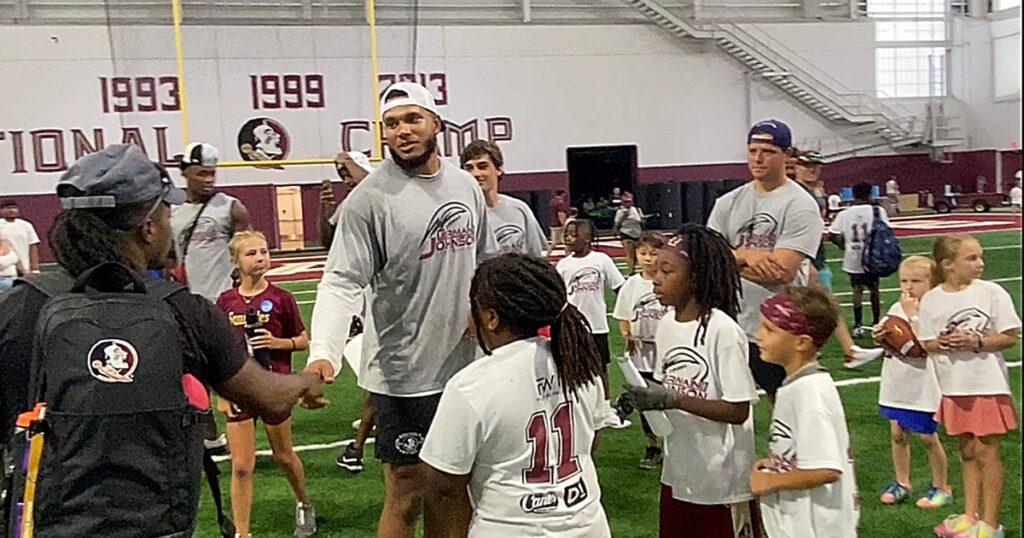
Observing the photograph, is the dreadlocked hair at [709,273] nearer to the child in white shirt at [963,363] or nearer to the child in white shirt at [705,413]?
the child in white shirt at [705,413]

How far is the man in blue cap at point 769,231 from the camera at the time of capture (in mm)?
4598

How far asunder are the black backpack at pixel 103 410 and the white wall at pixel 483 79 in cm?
1548

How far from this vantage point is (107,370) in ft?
7.11

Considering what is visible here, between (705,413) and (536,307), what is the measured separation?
956mm

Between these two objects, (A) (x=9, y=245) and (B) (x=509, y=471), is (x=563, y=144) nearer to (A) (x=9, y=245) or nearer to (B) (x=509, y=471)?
(A) (x=9, y=245)

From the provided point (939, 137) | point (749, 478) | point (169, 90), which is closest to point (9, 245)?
point (749, 478)

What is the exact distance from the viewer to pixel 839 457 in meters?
3.13

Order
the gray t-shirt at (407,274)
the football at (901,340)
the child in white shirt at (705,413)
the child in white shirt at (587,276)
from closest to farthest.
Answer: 1. the child in white shirt at (705,413)
2. the gray t-shirt at (407,274)
3. the football at (901,340)
4. the child in white shirt at (587,276)

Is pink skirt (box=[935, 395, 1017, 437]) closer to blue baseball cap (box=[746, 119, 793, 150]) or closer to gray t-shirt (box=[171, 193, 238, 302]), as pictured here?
blue baseball cap (box=[746, 119, 793, 150])

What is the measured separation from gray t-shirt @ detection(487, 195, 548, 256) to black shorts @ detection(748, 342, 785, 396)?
1271 millimetres

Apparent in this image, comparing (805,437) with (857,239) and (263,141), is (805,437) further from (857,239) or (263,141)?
(263,141)

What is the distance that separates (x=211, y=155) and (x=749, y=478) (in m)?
3.96

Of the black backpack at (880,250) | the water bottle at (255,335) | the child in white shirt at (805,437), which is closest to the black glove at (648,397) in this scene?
the child in white shirt at (805,437)

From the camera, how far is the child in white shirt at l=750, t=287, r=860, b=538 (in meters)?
3.14
